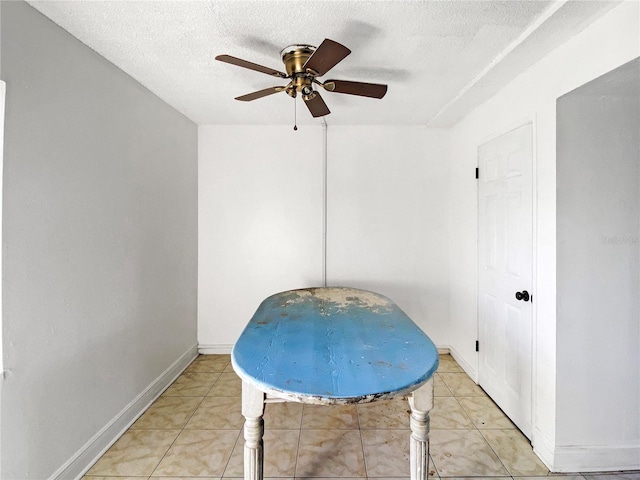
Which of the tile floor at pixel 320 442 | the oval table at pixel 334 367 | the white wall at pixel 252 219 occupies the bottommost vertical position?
the tile floor at pixel 320 442

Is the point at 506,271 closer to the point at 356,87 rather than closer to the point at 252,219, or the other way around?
the point at 356,87

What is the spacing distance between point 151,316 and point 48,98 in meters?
1.56

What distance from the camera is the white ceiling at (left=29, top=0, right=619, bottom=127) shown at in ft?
4.58

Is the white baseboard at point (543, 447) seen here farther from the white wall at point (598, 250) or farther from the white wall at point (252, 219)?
the white wall at point (252, 219)

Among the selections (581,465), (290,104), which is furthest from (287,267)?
(581,465)

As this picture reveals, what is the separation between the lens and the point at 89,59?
1.72 m

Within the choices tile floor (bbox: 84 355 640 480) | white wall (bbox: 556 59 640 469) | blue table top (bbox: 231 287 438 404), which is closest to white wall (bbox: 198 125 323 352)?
tile floor (bbox: 84 355 640 480)

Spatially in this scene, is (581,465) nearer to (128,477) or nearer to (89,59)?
(128,477)

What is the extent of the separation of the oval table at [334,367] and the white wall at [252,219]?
137 centimetres

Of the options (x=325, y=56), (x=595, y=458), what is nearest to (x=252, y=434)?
(x=325, y=56)

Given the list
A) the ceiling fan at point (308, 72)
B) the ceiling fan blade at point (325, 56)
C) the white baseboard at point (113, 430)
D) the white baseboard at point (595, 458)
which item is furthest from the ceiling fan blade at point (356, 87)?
the white baseboard at point (113, 430)

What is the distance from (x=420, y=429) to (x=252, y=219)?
2.42 meters

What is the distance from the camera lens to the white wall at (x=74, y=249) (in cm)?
132

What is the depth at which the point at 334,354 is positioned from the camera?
1331mm
